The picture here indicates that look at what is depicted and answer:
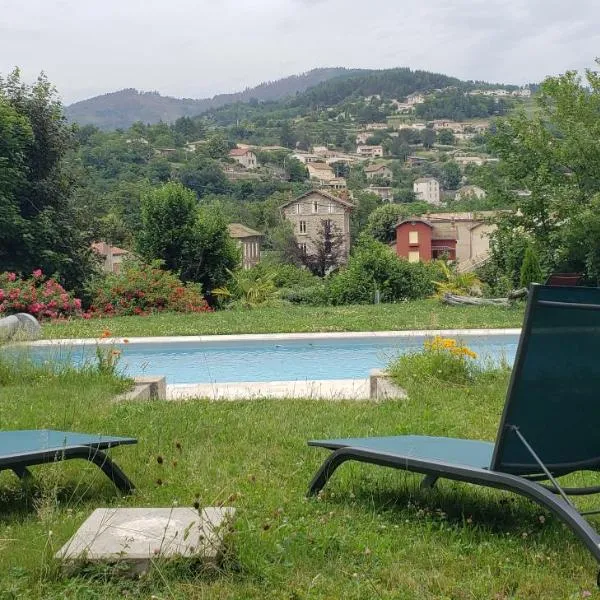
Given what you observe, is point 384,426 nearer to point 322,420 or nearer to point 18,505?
point 322,420

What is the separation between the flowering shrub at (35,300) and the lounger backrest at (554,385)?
12.6 metres

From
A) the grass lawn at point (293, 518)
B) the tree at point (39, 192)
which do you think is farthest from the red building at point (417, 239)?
the grass lawn at point (293, 518)

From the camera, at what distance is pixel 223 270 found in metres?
21.8

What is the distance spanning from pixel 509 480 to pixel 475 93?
587 ft

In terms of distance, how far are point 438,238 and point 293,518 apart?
194ft

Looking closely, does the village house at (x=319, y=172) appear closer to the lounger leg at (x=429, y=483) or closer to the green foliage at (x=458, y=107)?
the green foliage at (x=458, y=107)

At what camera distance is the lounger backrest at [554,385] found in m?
2.64

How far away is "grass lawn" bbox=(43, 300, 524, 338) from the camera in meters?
12.3

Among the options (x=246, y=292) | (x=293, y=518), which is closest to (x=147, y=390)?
(x=293, y=518)

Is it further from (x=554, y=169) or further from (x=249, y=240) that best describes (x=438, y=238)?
(x=554, y=169)

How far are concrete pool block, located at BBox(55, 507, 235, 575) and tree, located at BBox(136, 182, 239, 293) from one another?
61.7ft

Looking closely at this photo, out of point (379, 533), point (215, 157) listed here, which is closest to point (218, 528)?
point (379, 533)

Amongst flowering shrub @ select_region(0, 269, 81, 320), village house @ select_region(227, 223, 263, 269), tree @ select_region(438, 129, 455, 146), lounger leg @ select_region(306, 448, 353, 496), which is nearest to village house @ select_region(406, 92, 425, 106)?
tree @ select_region(438, 129, 455, 146)

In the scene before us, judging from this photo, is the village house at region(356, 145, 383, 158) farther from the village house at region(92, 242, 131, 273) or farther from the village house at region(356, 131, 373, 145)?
the village house at region(92, 242, 131, 273)
